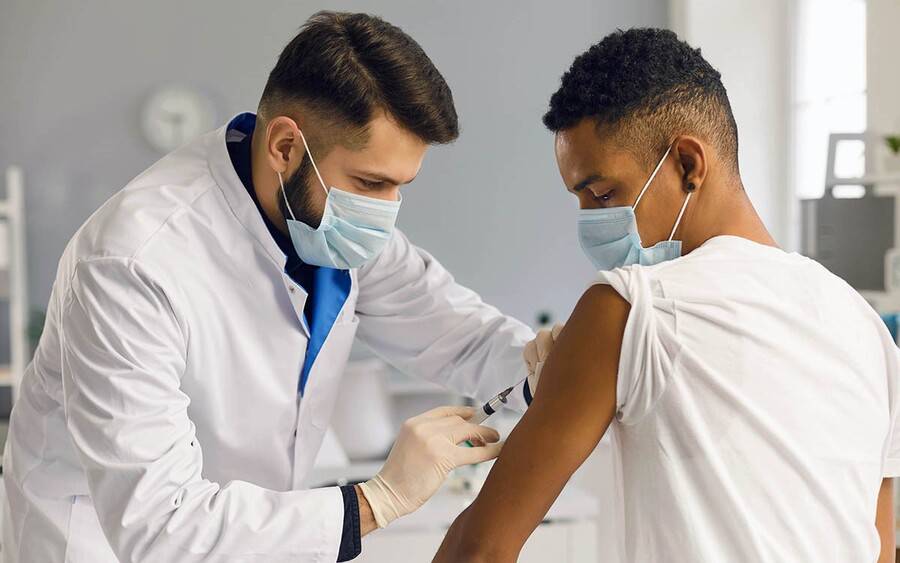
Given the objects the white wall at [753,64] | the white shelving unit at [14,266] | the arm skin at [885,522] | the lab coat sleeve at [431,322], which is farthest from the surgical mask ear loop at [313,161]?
the white wall at [753,64]

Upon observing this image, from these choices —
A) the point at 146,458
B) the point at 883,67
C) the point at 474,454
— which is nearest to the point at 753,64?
the point at 883,67

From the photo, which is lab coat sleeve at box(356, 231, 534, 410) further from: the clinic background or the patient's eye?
the clinic background

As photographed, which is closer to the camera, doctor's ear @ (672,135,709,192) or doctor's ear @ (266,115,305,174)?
doctor's ear @ (672,135,709,192)

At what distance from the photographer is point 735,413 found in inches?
37.0

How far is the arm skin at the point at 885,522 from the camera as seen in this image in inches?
45.4

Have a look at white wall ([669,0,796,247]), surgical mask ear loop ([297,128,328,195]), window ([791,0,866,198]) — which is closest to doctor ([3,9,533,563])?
surgical mask ear loop ([297,128,328,195])

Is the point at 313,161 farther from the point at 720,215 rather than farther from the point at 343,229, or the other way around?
the point at 720,215

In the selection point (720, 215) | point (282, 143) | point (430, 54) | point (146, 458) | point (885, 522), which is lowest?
point (885, 522)

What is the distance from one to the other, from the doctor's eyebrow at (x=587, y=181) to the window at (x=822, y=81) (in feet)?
10.3

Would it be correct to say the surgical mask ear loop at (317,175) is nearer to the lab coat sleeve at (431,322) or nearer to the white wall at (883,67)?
the lab coat sleeve at (431,322)

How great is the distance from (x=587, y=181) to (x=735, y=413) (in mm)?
321

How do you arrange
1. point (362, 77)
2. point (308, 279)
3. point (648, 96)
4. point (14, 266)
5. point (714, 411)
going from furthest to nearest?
point (14, 266), point (308, 279), point (362, 77), point (648, 96), point (714, 411)

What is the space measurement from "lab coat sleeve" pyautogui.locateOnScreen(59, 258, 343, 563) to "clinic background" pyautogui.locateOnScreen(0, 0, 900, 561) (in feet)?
10.3

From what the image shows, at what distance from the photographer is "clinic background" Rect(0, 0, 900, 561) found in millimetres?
4184
